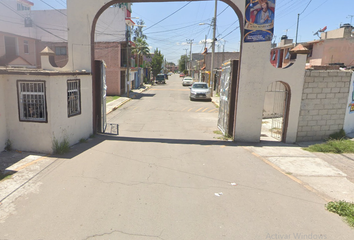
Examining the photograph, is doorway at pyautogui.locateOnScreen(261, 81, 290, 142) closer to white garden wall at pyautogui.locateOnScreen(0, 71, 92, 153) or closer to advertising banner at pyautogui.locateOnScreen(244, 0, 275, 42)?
advertising banner at pyautogui.locateOnScreen(244, 0, 275, 42)

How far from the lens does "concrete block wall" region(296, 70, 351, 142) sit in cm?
1007

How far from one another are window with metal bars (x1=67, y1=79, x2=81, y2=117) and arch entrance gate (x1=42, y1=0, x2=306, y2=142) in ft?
4.27

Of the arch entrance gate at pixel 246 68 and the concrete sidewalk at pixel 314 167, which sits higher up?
the arch entrance gate at pixel 246 68

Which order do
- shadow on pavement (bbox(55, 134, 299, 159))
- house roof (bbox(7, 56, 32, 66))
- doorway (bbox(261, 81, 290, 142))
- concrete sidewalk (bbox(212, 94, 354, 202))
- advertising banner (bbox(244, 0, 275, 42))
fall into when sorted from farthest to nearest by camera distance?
house roof (bbox(7, 56, 32, 66)) < doorway (bbox(261, 81, 290, 142)) < shadow on pavement (bbox(55, 134, 299, 159)) < advertising banner (bbox(244, 0, 275, 42)) < concrete sidewalk (bbox(212, 94, 354, 202))

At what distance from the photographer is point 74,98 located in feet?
30.1

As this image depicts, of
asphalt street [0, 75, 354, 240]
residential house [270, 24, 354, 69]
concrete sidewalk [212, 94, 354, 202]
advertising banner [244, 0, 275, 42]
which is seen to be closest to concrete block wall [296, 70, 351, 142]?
concrete sidewalk [212, 94, 354, 202]

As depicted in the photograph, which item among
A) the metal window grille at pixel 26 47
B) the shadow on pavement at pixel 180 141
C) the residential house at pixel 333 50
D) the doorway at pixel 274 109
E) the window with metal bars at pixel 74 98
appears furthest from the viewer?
the metal window grille at pixel 26 47

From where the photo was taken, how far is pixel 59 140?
829 centimetres

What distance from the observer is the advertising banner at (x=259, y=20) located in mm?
9586

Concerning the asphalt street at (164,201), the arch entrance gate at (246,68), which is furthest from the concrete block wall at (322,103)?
the asphalt street at (164,201)

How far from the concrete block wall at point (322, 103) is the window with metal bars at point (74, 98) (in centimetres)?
894

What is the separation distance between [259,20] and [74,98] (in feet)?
25.3

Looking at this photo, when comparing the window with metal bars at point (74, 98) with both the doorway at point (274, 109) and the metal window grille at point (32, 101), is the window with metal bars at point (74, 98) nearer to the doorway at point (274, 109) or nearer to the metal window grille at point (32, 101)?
the metal window grille at point (32, 101)

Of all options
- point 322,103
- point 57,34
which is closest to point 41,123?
point 322,103
